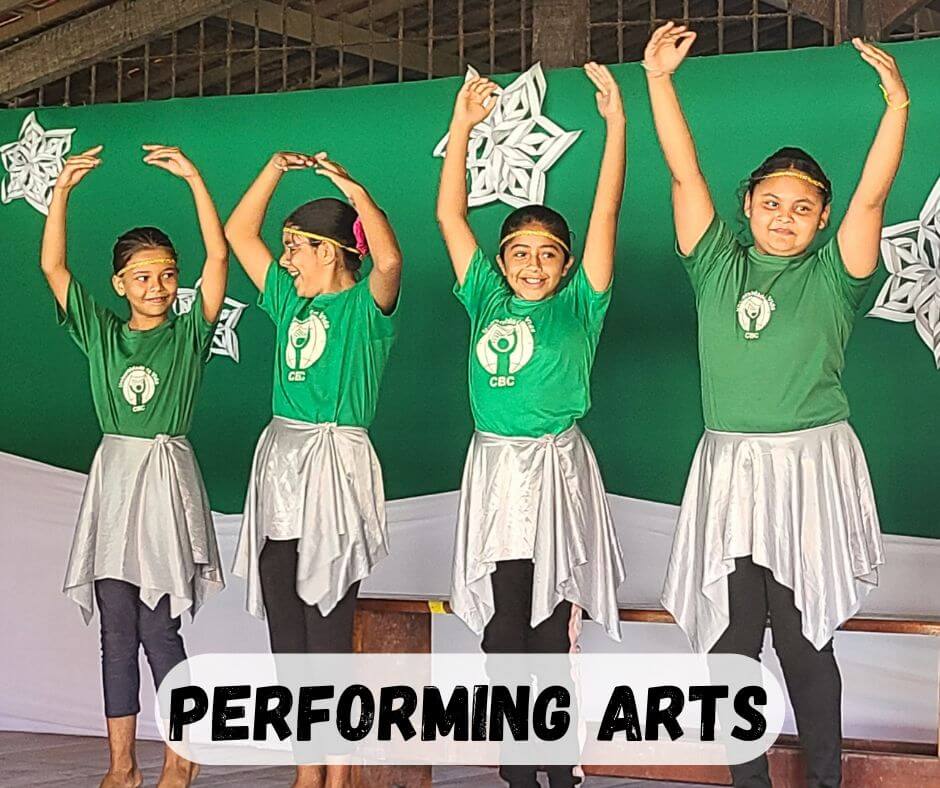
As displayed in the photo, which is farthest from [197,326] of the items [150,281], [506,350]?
[506,350]

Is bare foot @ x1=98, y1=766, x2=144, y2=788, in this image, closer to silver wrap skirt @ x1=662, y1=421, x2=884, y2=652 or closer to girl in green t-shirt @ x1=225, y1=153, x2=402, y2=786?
girl in green t-shirt @ x1=225, y1=153, x2=402, y2=786

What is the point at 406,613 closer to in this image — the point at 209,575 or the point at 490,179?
the point at 209,575

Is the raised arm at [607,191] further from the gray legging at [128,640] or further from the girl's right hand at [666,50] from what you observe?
the gray legging at [128,640]

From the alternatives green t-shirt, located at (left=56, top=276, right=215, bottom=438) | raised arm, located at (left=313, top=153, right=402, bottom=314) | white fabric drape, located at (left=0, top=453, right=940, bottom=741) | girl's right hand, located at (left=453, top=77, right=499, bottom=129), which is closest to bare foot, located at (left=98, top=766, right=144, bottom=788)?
green t-shirt, located at (left=56, top=276, right=215, bottom=438)

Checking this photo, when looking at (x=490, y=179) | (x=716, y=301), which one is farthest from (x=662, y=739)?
(x=490, y=179)

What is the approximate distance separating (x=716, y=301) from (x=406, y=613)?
1.31 metres

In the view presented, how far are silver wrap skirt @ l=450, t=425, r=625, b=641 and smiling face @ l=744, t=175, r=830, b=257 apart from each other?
65 cm

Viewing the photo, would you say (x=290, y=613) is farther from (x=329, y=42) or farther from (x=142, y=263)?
(x=329, y=42)

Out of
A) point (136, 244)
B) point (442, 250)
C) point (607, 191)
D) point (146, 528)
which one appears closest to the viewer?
point (607, 191)

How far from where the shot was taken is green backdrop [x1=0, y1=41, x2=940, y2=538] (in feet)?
14.1

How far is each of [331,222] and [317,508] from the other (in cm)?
70

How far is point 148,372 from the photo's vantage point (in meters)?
4.04

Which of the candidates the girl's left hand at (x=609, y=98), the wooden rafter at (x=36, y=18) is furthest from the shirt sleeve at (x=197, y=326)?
the wooden rafter at (x=36, y=18)

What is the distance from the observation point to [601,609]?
3633 mm
